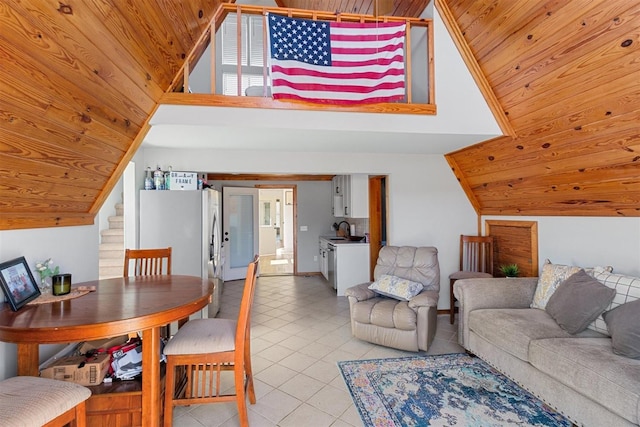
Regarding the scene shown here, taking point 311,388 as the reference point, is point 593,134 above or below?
above

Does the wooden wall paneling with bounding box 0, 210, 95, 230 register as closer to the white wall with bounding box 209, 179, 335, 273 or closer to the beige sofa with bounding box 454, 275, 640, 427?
the beige sofa with bounding box 454, 275, 640, 427

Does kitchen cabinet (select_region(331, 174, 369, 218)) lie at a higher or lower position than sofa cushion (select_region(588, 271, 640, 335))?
higher

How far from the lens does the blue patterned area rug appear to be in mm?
2154

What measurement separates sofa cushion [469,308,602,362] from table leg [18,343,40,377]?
3182 mm

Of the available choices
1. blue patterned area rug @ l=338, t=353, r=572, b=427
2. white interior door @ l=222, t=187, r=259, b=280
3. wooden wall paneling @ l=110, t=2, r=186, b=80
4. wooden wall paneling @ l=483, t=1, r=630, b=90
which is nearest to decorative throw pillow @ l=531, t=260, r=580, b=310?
blue patterned area rug @ l=338, t=353, r=572, b=427

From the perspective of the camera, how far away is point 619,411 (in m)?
1.72

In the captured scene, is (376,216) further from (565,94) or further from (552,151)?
(565,94)

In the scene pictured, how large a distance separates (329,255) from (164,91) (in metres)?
4.00

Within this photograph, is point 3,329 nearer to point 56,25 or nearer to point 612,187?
point 56,25

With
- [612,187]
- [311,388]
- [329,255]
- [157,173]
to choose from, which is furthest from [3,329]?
[329,255]

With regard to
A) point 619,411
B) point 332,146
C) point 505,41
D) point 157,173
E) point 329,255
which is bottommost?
point 619,411

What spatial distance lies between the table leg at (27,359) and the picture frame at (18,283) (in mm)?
229

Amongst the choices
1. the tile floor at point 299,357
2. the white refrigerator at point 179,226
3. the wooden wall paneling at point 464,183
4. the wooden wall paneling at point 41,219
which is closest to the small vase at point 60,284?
the wooden wall paneling at point 41,219

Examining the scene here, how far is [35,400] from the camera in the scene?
1.37 meters
